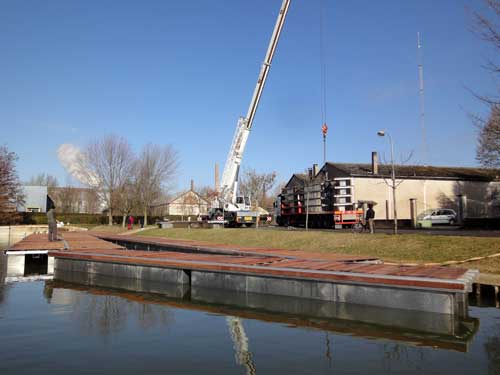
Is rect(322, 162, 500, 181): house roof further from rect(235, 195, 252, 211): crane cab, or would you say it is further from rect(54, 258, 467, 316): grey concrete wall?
rect(54, 258, 467, 316): grey concrete wall

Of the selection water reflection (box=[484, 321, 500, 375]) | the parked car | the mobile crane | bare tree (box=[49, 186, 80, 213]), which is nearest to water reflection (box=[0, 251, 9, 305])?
water reflection (box=[484, 321, 500, 375])

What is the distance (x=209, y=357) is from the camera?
5910 millimetres

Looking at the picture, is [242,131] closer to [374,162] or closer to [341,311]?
[374,162]

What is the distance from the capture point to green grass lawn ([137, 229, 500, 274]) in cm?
1402

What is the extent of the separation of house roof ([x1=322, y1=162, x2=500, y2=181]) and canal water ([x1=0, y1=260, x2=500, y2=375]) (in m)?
33.5

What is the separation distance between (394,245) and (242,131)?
19.3m

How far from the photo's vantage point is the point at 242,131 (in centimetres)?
3341

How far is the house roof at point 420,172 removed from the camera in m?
42.1

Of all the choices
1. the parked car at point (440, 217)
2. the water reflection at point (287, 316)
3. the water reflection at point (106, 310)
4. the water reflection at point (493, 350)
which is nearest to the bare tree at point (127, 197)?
the parked car at point (440, 217)

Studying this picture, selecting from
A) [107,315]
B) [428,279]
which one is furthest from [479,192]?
[107,315]

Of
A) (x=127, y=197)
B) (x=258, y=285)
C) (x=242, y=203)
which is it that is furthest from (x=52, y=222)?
(x=127, y=197)

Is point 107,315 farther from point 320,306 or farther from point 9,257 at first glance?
point 9,257

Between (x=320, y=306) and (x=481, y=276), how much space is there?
231 inches

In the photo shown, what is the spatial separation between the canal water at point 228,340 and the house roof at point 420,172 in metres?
33.5
